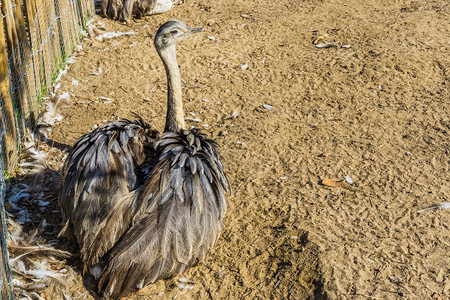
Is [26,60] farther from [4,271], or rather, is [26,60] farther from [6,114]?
[4,271]

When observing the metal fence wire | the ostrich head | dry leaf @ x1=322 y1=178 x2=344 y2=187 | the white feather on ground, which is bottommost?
dry leaf @ x1=322 y1=178 x2=344 y2=187

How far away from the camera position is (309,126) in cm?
634

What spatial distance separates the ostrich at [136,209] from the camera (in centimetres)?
420

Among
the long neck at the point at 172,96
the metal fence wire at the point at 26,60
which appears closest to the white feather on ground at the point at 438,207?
the long neck at the point at 172,96

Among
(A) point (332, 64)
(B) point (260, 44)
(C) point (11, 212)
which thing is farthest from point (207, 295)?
(B) point (260, 44)

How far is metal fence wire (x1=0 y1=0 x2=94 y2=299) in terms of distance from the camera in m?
5.46

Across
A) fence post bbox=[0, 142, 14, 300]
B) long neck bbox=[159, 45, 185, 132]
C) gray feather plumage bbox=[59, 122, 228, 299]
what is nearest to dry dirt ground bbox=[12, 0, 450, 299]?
gray feather plumage bbox=[59, 122, 228, 299]

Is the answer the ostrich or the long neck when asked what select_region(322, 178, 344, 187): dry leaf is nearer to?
the ostrich

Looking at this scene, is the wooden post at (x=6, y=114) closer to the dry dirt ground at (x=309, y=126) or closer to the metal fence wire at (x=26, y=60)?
the metal fence wire at (x=26, y=60)

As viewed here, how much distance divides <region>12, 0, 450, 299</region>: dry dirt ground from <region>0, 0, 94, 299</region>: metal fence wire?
390 mm

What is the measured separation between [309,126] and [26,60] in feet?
11.5

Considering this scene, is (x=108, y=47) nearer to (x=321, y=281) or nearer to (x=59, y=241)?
(x=59, y=241)

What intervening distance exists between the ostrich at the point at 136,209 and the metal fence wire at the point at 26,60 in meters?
0.76

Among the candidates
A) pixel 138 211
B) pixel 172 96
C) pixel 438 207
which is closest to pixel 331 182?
pixel 438 207
